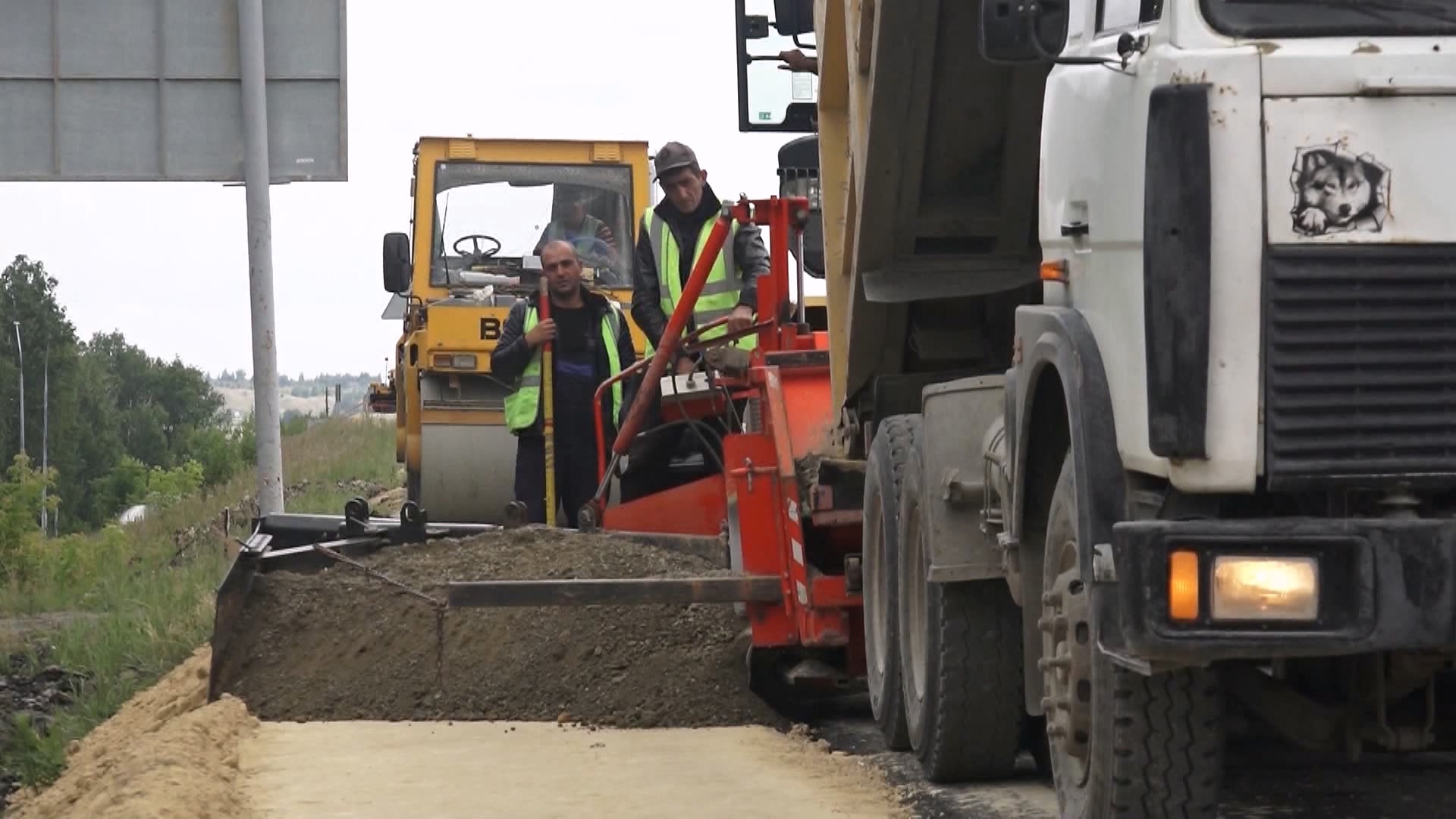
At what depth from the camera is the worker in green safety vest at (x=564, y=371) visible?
457 inches

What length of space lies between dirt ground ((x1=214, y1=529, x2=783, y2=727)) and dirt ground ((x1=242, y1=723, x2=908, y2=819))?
22 cm

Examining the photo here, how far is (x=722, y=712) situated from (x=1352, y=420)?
4.56 meters

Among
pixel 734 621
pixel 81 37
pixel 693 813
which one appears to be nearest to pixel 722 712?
pixel 734 621

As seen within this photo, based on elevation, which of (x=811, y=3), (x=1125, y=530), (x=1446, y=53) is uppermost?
(x=811, y=3)

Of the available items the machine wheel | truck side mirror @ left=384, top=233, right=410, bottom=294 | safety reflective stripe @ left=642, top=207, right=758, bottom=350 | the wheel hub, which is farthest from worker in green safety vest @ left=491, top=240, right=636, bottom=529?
the wheel hub

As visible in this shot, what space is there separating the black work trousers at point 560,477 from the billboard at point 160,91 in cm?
297

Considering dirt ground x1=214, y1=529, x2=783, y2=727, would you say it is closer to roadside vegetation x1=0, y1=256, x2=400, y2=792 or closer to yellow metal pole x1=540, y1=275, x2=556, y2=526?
roadside vegetation x1=0, y1=256, x2=400, y2=792

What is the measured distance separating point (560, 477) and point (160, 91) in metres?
4.16

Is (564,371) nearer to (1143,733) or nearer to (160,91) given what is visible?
(160,91)

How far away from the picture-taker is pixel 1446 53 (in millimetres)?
4797

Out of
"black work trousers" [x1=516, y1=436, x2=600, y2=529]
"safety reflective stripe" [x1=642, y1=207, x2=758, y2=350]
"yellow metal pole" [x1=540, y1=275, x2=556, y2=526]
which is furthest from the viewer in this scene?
"black work trousers" [x1=516, y1=436, x2=600, y2=529]

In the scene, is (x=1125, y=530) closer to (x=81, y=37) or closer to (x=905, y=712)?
(x=905, y=712)

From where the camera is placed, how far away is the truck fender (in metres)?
5.08

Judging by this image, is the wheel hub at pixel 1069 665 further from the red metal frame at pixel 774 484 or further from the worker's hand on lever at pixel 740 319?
the worker's hand on lever at pixel 740 319
